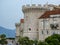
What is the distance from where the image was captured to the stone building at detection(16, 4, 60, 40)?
122m

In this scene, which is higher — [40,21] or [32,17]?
[32,17]

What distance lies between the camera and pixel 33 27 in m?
130

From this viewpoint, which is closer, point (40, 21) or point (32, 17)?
point (40, 21)

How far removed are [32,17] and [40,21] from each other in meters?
4.82

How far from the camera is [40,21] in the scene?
126m

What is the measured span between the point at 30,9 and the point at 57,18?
10.4m

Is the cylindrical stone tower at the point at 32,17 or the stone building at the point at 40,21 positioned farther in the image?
the cylindrical stone tower at the point at 32,17

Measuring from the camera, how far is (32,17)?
130 metres

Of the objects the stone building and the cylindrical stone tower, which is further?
the cylindrical stone tower

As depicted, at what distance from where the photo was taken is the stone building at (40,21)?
4815 inches

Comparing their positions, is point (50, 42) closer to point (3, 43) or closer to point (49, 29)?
point (49, 29)

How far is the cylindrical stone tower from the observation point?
128 m

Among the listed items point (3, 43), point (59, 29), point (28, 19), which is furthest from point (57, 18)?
point (3, 43)

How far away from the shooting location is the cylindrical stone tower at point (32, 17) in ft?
419
